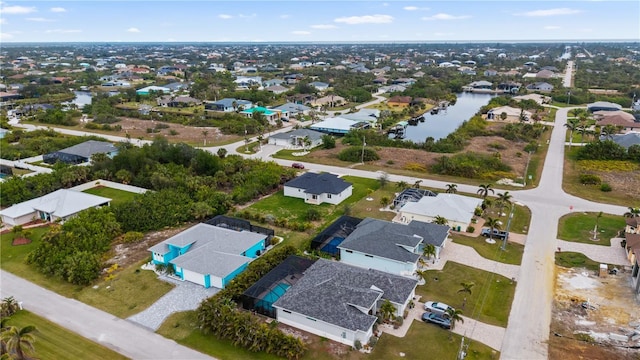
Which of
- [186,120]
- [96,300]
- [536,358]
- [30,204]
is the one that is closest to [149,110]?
[186,120]

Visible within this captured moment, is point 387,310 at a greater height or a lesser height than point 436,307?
greater

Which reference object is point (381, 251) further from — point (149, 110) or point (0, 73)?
point (0, 73)

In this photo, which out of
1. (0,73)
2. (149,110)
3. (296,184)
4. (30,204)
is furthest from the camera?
(0,73)

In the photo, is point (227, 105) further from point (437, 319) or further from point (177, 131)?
point (437, 319)

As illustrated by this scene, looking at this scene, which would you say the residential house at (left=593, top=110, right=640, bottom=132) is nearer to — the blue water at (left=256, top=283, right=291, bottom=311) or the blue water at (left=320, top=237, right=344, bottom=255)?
the blue water at (left=320, top=237, right=344, bottom=255)

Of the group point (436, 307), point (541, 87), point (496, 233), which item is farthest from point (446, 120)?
point (436, 307)

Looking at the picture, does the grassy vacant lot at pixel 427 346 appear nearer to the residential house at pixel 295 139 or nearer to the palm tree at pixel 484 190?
the palm tree at pixel 484 190

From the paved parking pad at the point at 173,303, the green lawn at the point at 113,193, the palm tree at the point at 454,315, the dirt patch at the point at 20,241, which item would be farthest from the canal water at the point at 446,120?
the dirt patch at the point at 20,241
